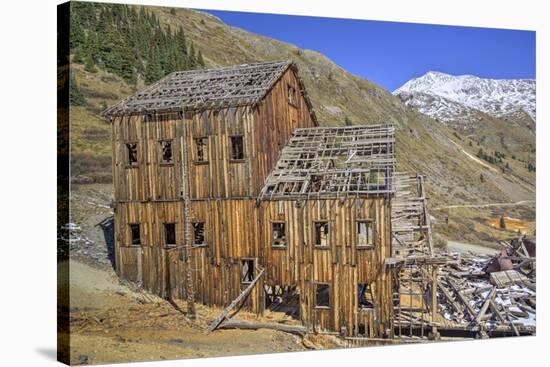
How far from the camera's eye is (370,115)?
2852 inches

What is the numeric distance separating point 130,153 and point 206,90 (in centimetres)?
398

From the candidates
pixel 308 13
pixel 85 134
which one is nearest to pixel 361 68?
pixel 308 13

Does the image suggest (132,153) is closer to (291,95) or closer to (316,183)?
(316,183)

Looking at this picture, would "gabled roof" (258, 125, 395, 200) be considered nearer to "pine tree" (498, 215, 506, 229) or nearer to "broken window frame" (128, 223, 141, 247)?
"broken window frame" (128, 223, 141, 247)

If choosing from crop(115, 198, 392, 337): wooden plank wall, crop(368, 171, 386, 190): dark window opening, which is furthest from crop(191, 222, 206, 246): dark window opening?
crop(368, 171, 386, 190): dark window opening

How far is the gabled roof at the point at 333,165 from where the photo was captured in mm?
24797

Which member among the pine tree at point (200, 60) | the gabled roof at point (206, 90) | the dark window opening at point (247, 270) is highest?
the pine tree at point (200, 60)

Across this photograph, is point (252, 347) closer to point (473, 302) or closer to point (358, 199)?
point (358, 199)

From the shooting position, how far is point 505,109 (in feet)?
144

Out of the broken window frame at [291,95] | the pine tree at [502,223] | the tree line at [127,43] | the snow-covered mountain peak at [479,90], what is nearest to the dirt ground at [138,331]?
the tree line at [127,43]

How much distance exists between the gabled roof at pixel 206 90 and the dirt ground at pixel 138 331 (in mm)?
6699

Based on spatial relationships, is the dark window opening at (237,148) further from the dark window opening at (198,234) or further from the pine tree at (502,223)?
the pine tree at (502,223)

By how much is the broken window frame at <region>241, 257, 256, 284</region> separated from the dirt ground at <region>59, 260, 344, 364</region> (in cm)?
152

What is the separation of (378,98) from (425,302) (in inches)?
1648
